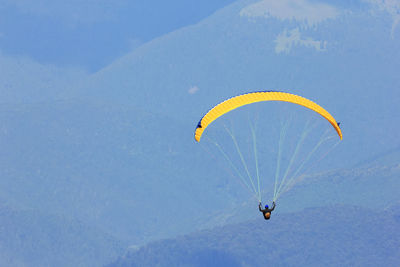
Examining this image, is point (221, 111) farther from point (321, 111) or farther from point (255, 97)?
point (321, 111)

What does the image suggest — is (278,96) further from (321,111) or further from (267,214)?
(267,214)

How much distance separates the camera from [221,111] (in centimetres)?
4816

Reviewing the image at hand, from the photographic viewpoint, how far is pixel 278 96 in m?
49.0

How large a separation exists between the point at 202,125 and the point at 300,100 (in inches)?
268

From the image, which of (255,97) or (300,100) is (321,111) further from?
(255,97)

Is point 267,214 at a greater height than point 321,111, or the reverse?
point 321,111

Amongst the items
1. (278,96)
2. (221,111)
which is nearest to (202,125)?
(221,111)

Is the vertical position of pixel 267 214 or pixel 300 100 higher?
Result: pixel 300 100

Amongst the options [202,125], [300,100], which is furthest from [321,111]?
[202,125]


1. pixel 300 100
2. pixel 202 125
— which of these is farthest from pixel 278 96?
pixel 202 125

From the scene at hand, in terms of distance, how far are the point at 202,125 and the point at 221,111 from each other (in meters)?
1.54

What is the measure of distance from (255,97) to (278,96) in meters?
1.65

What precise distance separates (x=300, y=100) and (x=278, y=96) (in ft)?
5.11

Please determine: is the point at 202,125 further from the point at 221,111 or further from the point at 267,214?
the point at 267,214
